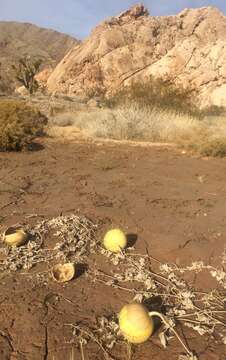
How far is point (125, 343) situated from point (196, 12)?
31930mm

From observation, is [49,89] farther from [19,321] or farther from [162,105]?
[19,321]

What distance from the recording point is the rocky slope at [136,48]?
81.4ft

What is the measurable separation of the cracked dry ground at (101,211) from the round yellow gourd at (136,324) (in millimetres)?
85

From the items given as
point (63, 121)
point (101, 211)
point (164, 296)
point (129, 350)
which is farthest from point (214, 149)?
point (129, 350)

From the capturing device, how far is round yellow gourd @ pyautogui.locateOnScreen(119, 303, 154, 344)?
2.59 metres

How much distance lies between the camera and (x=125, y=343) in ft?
8.76

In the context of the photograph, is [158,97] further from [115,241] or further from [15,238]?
[15,238]

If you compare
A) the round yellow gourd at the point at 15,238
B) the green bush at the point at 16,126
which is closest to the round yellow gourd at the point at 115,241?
the round yellow gourd at the point at 15,238

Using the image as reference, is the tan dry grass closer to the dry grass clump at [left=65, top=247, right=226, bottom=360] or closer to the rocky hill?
the dry grass clump at [left=65, top=247, right=226, bottom=360]

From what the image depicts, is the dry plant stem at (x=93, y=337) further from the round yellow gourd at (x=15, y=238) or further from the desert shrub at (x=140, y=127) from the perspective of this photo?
the desert shrub at (x=140, y=127)

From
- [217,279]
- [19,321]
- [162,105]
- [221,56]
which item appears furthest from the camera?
[221,56]

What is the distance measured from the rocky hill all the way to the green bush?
65973 mm

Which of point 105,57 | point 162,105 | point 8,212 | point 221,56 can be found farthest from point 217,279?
point 105,57

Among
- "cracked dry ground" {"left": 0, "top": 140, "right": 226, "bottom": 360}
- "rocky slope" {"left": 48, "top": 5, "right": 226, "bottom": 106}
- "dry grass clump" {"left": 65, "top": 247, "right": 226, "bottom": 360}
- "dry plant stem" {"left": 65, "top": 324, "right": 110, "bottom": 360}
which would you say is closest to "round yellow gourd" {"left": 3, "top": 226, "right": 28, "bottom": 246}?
"cracked dry ground" {"left": 0, "top": 140, "right": 226, "bottom": 360}
